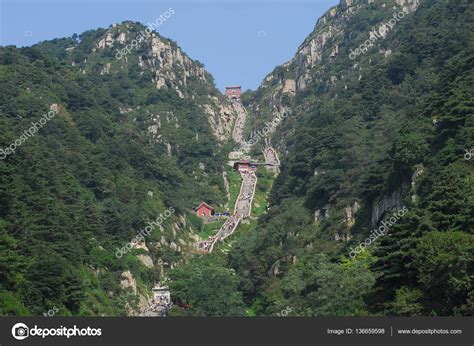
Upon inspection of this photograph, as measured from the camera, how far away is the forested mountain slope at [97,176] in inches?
1821

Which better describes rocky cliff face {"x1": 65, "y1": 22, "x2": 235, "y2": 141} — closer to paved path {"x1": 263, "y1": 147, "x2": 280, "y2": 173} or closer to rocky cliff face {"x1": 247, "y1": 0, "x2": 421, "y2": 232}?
rocky cliff face {"x1": 247, "y1": 0, "x2": 421, "y2": 232}

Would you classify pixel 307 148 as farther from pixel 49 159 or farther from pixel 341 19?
pixel 341 19

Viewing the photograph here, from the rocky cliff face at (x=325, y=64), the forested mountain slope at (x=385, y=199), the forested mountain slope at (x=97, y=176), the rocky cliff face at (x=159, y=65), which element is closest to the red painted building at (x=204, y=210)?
the forested mountain slope at (x=97, y=176)

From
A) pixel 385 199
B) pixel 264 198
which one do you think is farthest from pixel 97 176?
pixel 264 198

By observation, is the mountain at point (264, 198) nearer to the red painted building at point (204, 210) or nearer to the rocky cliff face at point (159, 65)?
the red painted building at point (204, 210)

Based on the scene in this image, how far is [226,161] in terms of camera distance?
12762 cm

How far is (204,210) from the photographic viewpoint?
102125 millimetres

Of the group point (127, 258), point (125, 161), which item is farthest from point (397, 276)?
point (125, 161)

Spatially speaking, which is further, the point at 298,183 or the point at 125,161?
the point at 125,161

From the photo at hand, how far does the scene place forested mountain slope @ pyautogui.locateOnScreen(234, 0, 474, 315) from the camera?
111ft

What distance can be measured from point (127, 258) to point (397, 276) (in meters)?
37.2

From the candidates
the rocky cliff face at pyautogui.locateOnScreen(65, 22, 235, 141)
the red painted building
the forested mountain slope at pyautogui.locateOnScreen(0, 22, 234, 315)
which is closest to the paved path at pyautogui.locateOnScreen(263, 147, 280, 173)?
the forested mountain slope at pyautogui.locateOnScreen(0, 22, 234, 315)

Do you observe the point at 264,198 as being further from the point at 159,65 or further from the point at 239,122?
the point at 239,122

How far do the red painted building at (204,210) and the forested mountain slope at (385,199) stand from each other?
12.6 meters
